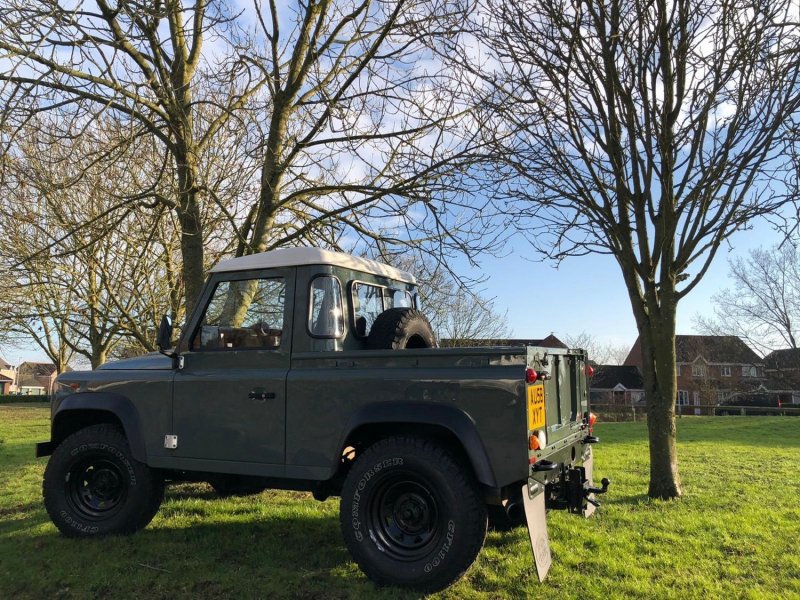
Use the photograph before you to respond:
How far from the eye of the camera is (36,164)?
885 cm

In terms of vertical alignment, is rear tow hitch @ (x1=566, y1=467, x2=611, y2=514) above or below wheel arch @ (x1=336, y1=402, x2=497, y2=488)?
below

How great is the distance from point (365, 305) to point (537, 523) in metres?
2.24

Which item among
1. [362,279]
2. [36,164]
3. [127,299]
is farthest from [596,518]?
[127,299]

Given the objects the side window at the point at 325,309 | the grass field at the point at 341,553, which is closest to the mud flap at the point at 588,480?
the grass field at the point at 341,553

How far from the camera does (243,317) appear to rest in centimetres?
488

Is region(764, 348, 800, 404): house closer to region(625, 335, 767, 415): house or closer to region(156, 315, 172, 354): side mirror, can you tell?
region(625, 335, 767, 415): house

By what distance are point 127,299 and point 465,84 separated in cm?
1213

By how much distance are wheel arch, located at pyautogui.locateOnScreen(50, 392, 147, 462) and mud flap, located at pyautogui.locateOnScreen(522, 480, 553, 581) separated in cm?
308

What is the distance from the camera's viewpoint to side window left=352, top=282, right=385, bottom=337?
4.84 meters

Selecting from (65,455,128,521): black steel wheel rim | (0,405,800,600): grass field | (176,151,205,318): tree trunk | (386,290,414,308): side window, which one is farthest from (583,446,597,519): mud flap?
(176,151,205,318): tree trunk

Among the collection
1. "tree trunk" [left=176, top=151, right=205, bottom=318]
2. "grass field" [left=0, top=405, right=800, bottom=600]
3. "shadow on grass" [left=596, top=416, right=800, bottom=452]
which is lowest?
"shadow on grass" [left=596, top=416, right=800, bottom=452]

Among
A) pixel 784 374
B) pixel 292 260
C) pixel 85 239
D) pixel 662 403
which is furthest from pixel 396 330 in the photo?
pixel 784 374

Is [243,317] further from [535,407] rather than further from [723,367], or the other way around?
[723,367]

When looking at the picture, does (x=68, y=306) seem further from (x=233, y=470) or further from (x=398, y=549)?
(x=398, y=549)
